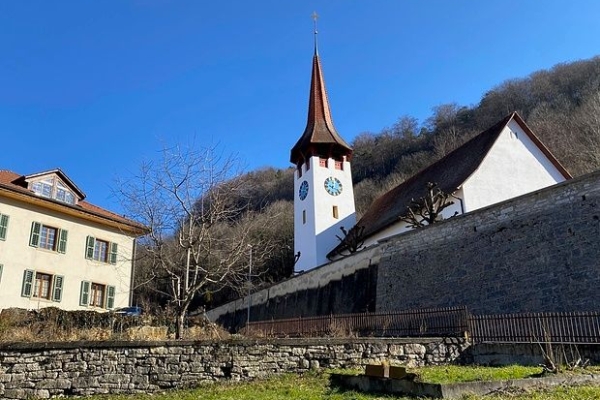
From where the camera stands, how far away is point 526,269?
49.7ft

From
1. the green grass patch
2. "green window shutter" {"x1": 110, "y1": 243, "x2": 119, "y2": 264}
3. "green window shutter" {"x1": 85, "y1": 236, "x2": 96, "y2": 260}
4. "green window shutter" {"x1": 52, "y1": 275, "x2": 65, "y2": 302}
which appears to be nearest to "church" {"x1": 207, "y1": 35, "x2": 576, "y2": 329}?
the green grass patch

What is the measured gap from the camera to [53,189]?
80.4 ft

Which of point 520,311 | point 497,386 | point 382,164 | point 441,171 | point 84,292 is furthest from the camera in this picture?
point 382,164

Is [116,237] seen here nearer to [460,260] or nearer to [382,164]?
[460,260]

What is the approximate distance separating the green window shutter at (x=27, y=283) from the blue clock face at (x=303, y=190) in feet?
68.6

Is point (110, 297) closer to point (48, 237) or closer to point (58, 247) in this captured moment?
point (58, 247)

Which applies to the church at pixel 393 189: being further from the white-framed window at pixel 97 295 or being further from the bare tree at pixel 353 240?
the white-framed window at pixel 97 295

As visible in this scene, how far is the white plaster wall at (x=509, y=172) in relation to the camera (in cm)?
2370

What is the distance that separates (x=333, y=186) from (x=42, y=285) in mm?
21488

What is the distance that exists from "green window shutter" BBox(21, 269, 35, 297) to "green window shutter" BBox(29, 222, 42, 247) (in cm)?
126

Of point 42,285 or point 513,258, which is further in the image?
point 42,285

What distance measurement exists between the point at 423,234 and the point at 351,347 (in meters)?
8.57

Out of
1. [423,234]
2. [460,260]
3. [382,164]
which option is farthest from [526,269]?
[382,164]

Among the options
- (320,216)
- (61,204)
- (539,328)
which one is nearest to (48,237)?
(61,204)
